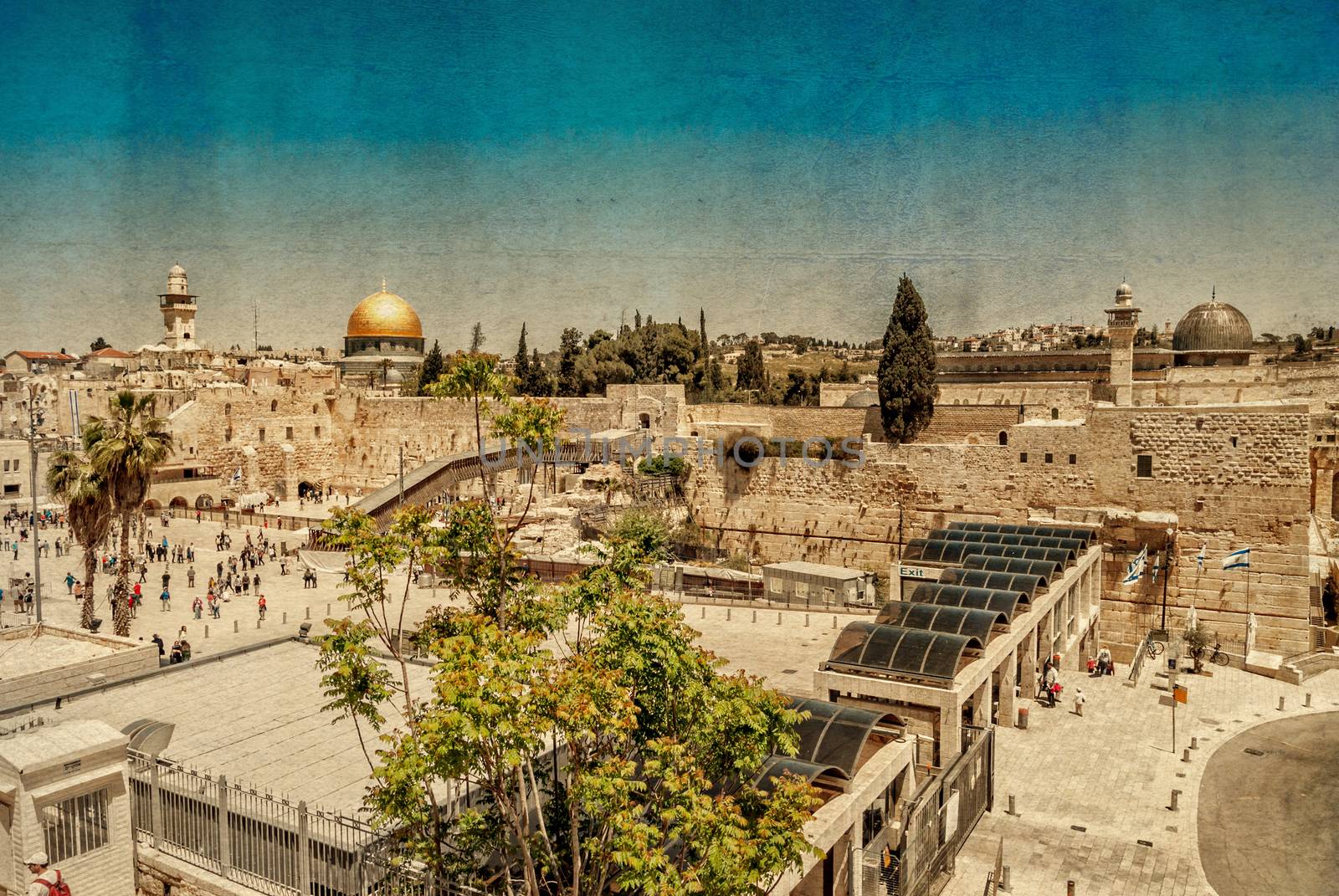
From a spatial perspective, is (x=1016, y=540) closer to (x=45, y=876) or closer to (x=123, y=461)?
(x=123, y=461)

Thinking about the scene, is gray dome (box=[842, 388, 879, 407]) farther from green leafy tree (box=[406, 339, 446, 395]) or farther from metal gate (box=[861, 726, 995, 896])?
metal gate (box=[861, 726, 995, 896])

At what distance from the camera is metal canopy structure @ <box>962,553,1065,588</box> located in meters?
14.2

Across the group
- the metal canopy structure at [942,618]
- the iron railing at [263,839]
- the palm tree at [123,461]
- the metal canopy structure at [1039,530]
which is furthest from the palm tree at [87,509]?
the metal canopy structure at [1039,530]

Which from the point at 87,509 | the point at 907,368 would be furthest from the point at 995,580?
the point at 87,509

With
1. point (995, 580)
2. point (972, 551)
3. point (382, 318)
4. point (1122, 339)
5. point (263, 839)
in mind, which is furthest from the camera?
point (382, 318)

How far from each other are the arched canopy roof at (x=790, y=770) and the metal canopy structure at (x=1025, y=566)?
7.80 m

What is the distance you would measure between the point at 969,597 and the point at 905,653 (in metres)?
2.82

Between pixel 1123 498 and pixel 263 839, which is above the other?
pixel 1123 498

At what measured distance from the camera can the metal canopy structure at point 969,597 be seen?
11.8 meters

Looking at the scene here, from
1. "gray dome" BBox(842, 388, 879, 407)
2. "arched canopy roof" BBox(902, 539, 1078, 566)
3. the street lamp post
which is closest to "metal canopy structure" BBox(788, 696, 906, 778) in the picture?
"arched canopy roof" BBox(902, 539, 1078, 566)

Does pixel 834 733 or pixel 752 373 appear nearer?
pixel 834 733

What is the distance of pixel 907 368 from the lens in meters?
25.1

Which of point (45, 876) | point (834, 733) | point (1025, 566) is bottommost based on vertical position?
point (45, 876)

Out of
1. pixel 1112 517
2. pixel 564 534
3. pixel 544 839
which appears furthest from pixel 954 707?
pixel 564 534
